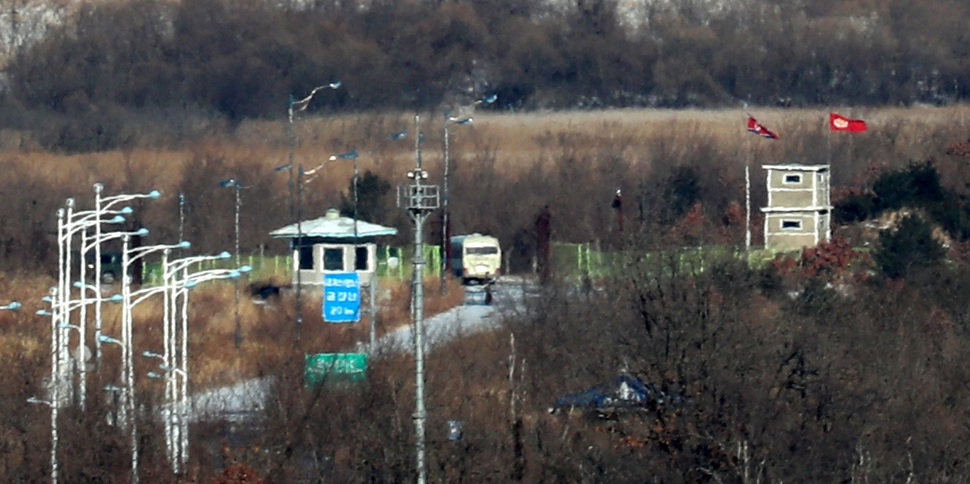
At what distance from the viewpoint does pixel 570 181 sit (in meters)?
51.9

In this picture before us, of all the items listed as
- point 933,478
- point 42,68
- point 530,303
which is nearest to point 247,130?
point 42,68

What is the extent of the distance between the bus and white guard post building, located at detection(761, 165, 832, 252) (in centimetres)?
755

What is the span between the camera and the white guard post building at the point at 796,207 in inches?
1660

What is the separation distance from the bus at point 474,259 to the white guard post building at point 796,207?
24.8ft

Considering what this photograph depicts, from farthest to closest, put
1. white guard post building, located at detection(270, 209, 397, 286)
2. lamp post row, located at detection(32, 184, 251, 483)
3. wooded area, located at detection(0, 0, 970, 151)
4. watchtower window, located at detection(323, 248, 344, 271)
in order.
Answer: wooded area, located at detection(0, 0, 970, 151) → watchtower window, located at detection(323, 248, 344, 271) → white guard post building, located at detection(270, 209, 397, 286) → lamp post row, located at detection(32, 184, 251, 483)

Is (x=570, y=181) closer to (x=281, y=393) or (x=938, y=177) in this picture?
(x=938, y=177)

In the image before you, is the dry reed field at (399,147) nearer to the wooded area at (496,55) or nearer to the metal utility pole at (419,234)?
the wooded area at (496,55)

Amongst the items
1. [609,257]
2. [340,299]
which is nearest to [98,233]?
[340,299]

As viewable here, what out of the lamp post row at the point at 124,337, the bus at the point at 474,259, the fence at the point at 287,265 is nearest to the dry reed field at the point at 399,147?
the fence at the point at 287,265

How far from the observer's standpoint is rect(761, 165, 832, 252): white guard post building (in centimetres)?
4216

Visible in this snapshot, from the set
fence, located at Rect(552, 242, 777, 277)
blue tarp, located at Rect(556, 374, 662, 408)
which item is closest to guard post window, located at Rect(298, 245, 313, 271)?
fence, located at Rect(552, 242, 777, 277)

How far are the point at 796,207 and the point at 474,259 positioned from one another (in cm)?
901

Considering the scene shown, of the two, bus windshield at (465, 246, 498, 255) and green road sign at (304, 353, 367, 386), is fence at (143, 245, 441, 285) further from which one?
green road sign at (304, 353, 367, 386)

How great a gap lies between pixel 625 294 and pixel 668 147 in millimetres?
26133
